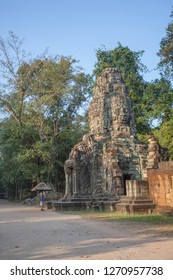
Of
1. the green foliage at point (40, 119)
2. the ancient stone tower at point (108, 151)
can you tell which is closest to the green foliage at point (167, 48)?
the ancient stone tower at point (108, 151)

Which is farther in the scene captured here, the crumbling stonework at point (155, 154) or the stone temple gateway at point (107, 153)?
the stone temple gateway at point (107, 153)

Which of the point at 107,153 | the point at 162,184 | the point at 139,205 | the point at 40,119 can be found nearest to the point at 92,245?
the point at 162,184

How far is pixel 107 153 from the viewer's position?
1936 cm

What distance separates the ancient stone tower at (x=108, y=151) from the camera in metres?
19.2

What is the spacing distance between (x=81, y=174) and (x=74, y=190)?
107 centimetres

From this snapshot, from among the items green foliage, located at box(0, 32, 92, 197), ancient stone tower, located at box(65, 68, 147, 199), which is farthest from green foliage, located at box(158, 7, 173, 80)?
green foliage, located at box(0, 32, 92, 197)

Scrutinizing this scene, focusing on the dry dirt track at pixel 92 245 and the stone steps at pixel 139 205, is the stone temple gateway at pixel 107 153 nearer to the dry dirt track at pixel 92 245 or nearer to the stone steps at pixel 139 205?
the stone steps at pixel 139 205

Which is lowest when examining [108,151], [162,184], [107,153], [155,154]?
[162,184]

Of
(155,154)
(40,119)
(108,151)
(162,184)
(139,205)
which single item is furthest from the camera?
(40,119)

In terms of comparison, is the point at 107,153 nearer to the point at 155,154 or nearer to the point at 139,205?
the point at 155,154

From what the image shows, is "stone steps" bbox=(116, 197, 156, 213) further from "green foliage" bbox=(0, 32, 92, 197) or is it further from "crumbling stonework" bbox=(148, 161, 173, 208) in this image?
"green foliage" bbox=(0, 32, 92, 197)

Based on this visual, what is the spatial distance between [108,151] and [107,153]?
13cm

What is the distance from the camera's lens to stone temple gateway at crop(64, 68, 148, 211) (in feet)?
62.6
